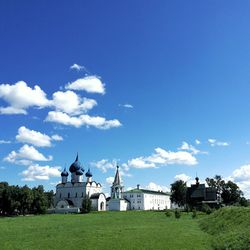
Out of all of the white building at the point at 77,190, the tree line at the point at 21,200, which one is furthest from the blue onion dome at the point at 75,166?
the tree line at the point at 21,200

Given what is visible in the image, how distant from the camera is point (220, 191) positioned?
98.2 m

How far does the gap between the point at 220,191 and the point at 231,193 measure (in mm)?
4106

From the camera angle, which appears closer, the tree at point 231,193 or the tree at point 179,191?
the tree at point 231,193

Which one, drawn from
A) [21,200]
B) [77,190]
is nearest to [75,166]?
[77,190]

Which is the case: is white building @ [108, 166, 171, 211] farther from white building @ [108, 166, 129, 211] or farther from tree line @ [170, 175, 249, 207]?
→ tree line @ [170, 175, 249, 207]

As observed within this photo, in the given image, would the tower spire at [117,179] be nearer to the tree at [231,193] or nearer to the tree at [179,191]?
the tree at [179,191]

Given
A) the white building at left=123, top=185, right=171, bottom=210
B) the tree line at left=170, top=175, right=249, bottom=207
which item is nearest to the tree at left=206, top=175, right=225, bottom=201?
the tree line at left=170, top=175, right=249, bottom=207

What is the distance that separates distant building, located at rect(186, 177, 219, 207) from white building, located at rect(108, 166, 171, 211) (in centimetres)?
3016

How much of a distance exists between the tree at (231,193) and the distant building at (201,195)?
2334 millimetres

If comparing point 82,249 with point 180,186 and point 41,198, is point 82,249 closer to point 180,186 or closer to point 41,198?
point 41,198

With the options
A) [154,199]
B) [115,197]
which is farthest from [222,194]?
[154,199]

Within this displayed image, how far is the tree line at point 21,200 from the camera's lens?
8625 centimetres

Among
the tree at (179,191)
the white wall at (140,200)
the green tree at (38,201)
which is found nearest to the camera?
the green tree at (38,201)

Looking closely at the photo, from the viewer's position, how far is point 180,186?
106188mm
